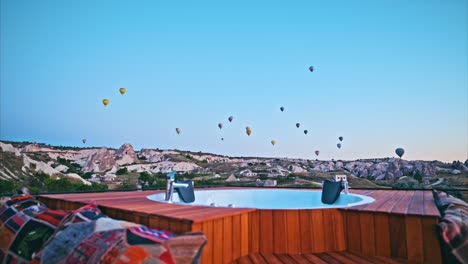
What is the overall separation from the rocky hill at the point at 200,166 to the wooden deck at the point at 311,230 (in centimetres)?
514

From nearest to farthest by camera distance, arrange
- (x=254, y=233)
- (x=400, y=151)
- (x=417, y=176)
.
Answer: (x=254, y=233), (x=417, y=176), (x=400, y=151)

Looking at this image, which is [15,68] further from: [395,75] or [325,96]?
[395,75]

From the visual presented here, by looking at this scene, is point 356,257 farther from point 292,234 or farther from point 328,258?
point 292,234

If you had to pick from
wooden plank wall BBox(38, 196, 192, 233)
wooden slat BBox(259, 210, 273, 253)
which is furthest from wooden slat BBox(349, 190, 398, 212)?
wooden plank wall BBox(38, 196, 192, 233)

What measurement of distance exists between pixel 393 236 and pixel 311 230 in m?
0.66

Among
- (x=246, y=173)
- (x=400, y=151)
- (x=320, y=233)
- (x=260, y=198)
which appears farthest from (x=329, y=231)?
(x=400, y=151)

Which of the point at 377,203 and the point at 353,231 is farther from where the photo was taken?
the point at 377,203

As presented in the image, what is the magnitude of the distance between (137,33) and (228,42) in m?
3.11

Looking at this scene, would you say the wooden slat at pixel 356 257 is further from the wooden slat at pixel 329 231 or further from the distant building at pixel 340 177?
the distant building at pixel 340 177

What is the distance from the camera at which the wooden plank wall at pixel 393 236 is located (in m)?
2.22

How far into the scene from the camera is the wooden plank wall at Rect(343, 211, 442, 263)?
2223 mm

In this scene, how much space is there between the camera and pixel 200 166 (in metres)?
12.5

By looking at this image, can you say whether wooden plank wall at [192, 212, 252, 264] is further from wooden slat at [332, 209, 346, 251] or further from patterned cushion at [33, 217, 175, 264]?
wooden slat at [332, 209, 346, 251]

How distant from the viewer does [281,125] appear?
14.1 meters
